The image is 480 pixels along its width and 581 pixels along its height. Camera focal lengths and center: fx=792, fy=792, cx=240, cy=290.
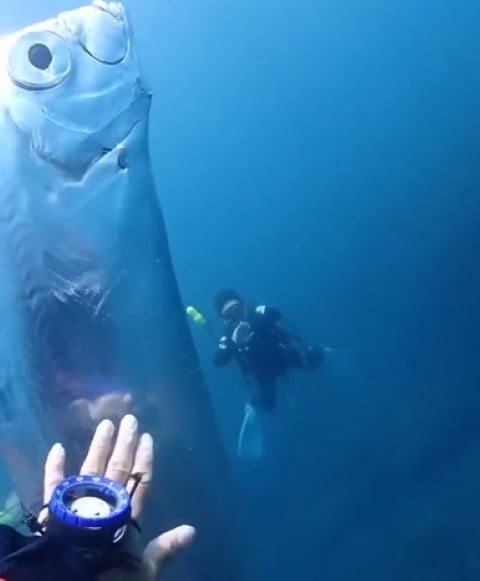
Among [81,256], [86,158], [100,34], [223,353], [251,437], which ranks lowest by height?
[81,256]

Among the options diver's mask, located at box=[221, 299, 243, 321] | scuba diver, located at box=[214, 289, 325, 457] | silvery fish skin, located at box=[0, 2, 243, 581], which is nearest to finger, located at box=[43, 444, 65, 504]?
silvery fish skin, located at box=[0, 2, 243, 581]

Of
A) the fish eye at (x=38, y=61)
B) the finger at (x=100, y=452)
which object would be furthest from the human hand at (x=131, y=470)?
the fish eye at (x=38, y=61)

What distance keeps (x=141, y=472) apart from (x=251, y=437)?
4.79 metres

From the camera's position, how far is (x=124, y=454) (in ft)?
5.33

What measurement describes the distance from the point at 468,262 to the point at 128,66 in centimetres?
1435

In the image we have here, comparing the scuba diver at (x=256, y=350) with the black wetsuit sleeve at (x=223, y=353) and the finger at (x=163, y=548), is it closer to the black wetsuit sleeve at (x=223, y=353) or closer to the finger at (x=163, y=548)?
the black wetsuit sleeve at (x=223, y=353)

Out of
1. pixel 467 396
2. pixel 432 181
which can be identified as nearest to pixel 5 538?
pixel 467 396

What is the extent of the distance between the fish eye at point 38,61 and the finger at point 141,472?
4.09 feet

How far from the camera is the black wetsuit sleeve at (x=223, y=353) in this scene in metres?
6.42

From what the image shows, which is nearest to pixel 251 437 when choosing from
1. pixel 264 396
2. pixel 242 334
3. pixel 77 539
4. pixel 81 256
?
pixel 264 396

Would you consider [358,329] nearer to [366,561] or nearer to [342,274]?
[342,274]

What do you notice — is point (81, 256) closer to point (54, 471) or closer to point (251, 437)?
point (54, 471)

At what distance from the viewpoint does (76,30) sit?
246 centimetres

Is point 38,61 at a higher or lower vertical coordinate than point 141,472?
higher
